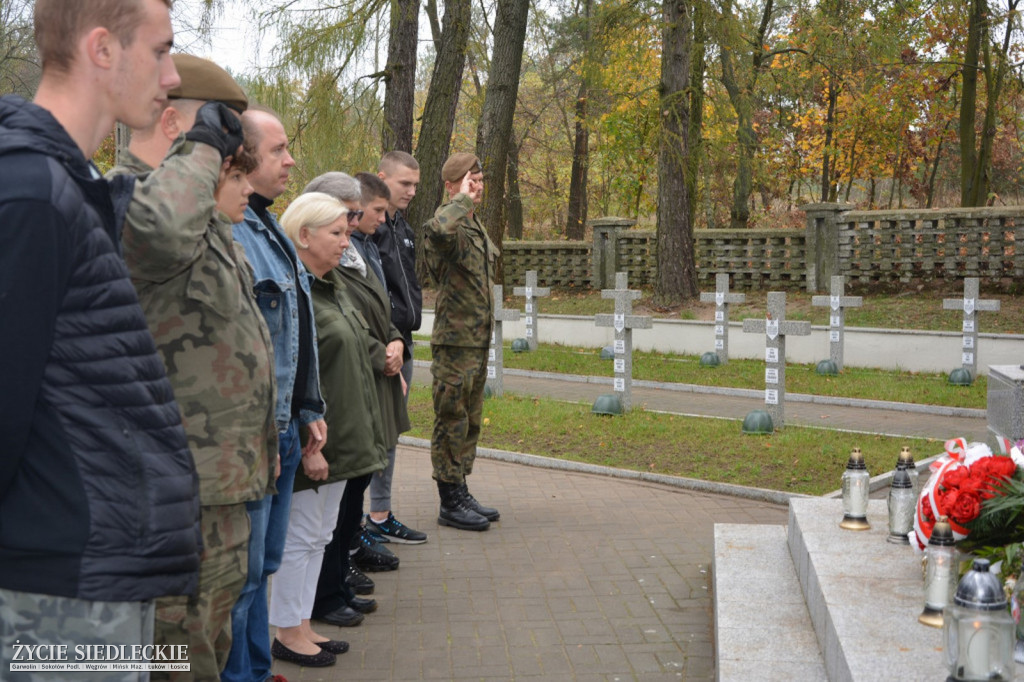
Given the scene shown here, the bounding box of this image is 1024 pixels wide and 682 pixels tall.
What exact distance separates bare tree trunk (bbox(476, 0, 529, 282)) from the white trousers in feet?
41.2

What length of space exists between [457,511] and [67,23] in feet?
18.0

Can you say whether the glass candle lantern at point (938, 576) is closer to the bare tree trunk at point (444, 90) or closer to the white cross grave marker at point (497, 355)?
the white cross grave marker at point (497, 355)

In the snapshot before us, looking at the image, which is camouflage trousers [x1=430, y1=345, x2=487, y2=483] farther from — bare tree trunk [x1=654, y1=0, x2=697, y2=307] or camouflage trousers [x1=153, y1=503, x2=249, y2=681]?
bare tree trunk [x1=654, y1=0, x2=697, y2=307]

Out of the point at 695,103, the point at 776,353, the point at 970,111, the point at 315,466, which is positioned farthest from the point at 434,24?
the point at 315,466

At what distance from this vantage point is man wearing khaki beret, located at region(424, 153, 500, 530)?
23.0 ft

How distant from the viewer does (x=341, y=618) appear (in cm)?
545

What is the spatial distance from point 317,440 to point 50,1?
2.35 meters

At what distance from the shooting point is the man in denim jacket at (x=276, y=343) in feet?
13.0

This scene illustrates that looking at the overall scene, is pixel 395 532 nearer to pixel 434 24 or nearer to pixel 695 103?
pixel 695 103

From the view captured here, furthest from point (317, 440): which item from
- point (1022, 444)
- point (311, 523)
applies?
point (1022, 444)

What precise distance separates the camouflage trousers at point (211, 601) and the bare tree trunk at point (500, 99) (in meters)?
14.3

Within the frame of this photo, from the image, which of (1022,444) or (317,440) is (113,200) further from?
(1022,444)

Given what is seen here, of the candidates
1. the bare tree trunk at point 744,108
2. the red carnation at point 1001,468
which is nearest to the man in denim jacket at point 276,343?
the red carnation at point 1001,468

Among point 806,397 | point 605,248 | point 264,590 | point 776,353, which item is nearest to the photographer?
point 264,590
